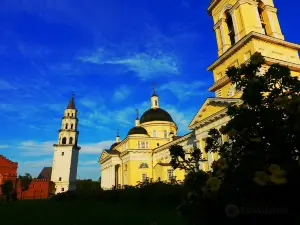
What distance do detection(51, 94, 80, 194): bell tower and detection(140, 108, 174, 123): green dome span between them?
20869mm

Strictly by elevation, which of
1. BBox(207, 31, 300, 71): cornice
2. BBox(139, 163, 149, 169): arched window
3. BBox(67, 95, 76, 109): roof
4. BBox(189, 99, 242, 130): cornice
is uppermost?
BBox(67, 95, 76, 109): roof

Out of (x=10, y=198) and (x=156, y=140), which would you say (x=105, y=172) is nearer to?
(x=156, y=140)

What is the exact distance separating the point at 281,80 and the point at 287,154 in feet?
6.09

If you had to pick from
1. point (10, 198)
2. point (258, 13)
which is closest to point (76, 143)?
point (10, 198)

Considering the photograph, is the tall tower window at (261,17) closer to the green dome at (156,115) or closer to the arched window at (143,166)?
the green dome at (156,115)

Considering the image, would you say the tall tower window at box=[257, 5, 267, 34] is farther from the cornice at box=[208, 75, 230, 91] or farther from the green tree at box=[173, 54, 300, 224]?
the green tree at box=[173, 54, 300, 224]

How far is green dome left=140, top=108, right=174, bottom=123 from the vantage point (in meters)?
52.1

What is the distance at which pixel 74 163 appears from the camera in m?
62.2

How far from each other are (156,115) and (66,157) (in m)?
26.1

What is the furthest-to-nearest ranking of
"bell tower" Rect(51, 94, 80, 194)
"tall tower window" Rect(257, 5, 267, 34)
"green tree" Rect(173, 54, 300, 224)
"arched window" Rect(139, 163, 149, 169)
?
"bell tower" Rect(51, 94, 80, 194)
"arched window" Rect(139, 163, 149, 169)
"tall tower window" Rect(257, 5, 267, 34)
"green tree" Rect(173, 54, 300, 224)

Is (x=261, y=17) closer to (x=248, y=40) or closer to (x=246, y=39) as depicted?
(x=248, y=40)

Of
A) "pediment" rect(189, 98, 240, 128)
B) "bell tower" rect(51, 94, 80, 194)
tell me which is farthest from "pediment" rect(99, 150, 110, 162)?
"pediment" rect(189, 98, 240, 128)

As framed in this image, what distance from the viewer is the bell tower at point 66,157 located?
5856 cm

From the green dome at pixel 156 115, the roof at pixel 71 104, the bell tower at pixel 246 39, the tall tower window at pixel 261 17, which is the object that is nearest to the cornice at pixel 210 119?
the bell tower at pixel 246 39
